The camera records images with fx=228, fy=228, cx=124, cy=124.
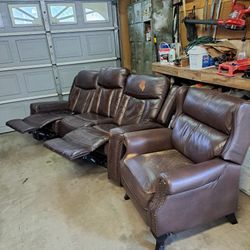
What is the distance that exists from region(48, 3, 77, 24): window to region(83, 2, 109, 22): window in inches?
8.7

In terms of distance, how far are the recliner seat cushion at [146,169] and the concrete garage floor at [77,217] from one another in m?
0.32

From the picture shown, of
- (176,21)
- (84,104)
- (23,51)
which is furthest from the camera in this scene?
(23,51)

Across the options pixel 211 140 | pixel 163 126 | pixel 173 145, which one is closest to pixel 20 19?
pixel 163 126

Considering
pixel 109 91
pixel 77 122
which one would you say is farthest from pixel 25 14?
pixel 77 122

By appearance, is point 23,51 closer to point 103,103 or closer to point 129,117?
point 103,103

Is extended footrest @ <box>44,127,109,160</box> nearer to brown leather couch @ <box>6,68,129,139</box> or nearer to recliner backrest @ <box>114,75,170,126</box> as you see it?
brown leather couch @ <box>6,68,129,139</box>

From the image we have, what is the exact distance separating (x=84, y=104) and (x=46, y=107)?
0.59 m

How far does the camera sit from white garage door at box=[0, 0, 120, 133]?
3559mm

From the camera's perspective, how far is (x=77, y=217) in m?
1.86

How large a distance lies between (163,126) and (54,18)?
2775 mm

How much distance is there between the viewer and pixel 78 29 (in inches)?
154

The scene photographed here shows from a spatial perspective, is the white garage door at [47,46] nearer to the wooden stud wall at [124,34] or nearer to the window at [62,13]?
the window at [62,13]

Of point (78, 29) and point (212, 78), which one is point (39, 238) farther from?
point (78, 29)

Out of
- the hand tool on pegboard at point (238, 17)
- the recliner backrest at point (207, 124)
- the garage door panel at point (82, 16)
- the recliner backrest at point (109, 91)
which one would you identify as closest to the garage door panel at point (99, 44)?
the garage door panel at point (82, 16)
